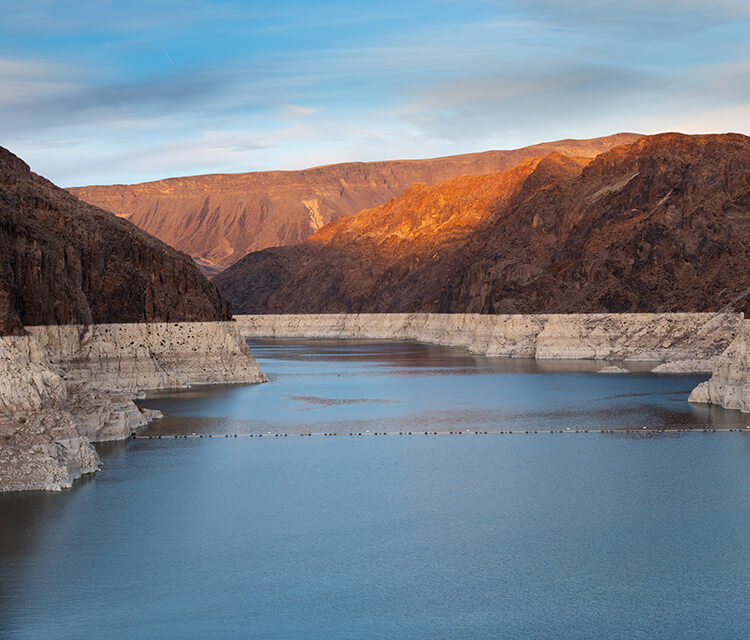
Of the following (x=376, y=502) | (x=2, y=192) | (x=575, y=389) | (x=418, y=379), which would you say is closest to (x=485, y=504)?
(x=376, y=502)

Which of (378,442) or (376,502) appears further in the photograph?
(378,442)

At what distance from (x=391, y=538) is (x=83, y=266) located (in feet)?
171

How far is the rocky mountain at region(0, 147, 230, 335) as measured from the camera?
66.2 meters

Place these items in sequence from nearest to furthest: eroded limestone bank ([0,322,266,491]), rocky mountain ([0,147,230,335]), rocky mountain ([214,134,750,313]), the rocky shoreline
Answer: eroded limestone bank ([0,322,266,491]) → rocky mountain ([0,147,230,335]) → the rocky shoreline → rocky mountain ([214,134,750,313])

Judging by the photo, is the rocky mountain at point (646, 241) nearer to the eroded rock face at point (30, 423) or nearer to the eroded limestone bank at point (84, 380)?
the eroded limestone bank at point (84, 380)

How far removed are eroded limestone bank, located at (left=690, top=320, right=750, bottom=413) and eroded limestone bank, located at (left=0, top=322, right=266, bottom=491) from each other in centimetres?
3437

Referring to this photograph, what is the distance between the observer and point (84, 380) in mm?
66438

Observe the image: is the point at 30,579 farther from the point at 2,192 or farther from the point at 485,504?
the point at 2,192

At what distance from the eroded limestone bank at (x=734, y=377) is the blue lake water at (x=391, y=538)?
2954mm

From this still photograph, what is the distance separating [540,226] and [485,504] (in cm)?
14266

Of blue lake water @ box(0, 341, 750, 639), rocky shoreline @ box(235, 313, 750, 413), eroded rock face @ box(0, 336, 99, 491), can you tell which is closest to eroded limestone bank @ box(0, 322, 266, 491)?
eroded rock face @ box(0, 336, 99, 491)

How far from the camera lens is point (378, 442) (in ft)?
198

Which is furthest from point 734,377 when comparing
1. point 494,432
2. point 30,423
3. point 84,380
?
point 30,423

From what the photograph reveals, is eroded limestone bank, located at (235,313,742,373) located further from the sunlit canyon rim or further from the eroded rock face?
the eroded rock face
